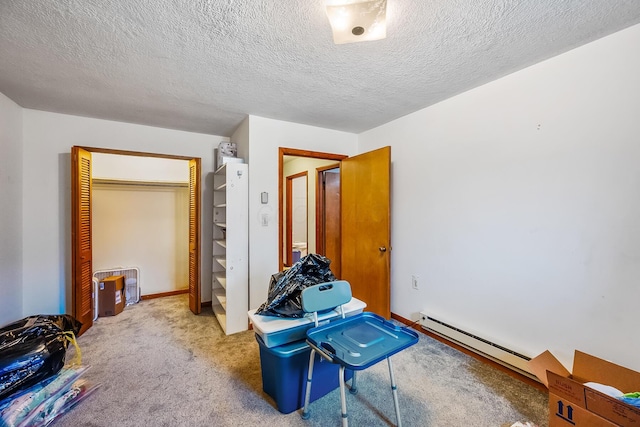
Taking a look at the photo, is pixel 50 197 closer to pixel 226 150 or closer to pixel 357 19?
pixel 226 150

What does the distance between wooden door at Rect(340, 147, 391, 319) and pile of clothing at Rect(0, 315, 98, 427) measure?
101 inches

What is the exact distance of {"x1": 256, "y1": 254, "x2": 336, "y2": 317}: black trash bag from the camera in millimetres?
1752

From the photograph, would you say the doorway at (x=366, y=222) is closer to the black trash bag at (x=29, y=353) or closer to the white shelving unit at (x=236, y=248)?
the white shelving unit at (x=236, y=248)

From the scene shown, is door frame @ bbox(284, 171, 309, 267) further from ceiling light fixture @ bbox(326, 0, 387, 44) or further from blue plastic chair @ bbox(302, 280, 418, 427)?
ceiling light fixture @ bbox(326, 0, 387, 44)

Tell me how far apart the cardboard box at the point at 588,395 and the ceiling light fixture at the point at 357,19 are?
2114 millimetres

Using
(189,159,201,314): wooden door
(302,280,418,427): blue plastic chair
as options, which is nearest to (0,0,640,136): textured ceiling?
(189,159,201,314): wooden door

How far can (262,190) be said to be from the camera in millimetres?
2938

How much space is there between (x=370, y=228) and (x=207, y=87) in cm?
216

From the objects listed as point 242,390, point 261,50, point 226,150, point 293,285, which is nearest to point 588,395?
point 293,285

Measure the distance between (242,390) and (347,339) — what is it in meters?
1.00

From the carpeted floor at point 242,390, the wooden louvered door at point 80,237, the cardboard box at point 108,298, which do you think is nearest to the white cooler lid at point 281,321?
the carpeted floor at point 242,390

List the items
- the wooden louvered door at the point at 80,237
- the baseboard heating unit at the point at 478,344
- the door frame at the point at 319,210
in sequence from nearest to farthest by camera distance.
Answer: the baseboard heating unit at the point at 478,344
the wooden louvered door at the point at 80,237
the door frame at the point at 319,210

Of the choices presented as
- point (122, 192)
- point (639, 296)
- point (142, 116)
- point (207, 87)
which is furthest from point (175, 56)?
point (639, 296)

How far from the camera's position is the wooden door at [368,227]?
9.47 ft
